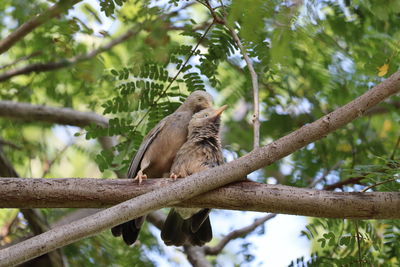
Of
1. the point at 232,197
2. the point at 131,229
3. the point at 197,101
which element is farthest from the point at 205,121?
the point at 232,197

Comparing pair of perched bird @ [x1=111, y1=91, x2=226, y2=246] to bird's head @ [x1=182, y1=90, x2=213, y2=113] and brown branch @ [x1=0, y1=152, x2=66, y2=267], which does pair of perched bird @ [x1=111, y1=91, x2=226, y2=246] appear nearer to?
bird's head @ [x1=182, y1=90, x2=213, y2=113]

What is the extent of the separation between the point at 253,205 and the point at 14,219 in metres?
3.76

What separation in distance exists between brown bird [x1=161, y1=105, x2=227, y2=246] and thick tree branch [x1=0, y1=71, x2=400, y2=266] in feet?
3.43

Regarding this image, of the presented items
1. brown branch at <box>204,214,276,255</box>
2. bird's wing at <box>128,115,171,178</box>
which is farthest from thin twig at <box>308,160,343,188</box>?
bird's wing at <box>128,115,171,178</box>

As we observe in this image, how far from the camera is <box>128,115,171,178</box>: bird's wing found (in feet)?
16.8

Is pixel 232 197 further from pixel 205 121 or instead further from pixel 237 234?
pixel 237 234

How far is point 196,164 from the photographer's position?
4.95 metres

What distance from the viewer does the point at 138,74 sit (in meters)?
5.21

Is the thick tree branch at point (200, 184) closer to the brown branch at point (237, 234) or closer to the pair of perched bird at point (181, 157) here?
the pair of perched bird at point (181, 157)

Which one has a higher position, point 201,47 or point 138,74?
point 201,47

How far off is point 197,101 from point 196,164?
2.42ft

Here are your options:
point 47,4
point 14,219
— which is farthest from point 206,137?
point 14,219

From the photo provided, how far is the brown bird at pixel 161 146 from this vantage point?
5102 millimetres

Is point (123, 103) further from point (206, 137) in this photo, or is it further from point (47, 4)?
point (47, 4)
